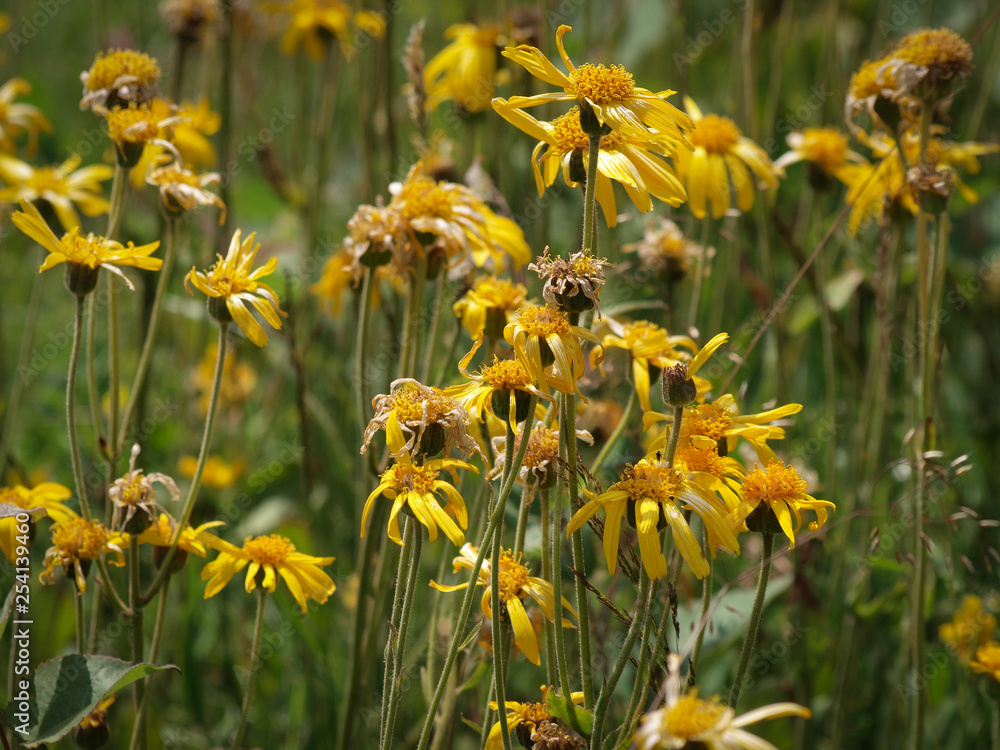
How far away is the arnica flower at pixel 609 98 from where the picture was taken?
1130mm

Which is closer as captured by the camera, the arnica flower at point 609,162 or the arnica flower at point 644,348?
the arnica flower at point 609,162

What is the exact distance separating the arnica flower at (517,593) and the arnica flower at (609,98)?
1.89ft

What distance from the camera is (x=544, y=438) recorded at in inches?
49.1

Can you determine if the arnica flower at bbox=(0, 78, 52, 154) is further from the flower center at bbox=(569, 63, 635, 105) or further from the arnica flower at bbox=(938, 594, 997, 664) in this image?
the arnica flower at bbox=(938, 594, 997, 664)

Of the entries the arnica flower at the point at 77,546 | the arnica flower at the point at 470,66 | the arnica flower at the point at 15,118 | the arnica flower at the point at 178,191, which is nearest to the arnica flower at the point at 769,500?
the arnica flower at the point at 77,546

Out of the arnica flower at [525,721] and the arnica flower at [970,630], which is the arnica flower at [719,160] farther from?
the arnica flower at [525,721]

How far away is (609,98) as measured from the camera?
1156 mm

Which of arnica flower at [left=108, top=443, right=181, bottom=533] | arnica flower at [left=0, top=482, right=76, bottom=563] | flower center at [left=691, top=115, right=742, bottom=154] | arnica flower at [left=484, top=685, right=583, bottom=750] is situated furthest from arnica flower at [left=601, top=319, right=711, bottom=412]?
arnica flower at [left=0, top=482, right=76, bottom=563]

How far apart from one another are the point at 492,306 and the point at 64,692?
2.75 ft

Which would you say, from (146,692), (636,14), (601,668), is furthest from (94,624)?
(636,14)

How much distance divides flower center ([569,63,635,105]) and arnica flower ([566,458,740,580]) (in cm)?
46

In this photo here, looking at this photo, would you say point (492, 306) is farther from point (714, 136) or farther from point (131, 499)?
point (714, 136)

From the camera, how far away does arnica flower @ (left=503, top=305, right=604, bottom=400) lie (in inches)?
41.2

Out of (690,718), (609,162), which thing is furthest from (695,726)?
(609,162)
